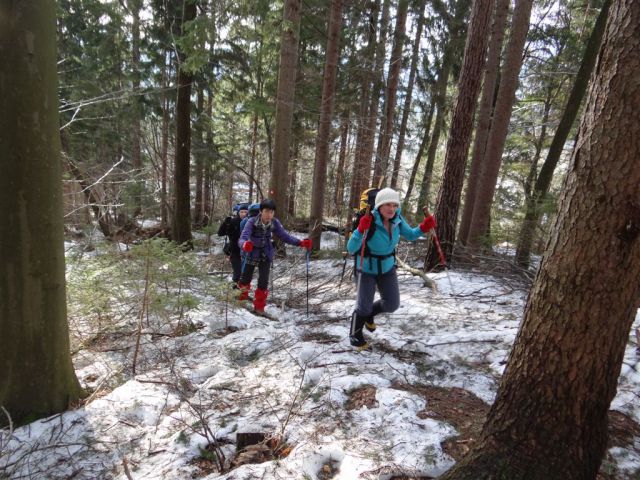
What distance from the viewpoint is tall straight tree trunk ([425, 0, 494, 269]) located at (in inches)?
244

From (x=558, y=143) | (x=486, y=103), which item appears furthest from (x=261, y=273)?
(x=486, y=103)

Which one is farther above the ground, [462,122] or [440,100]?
[440,100]

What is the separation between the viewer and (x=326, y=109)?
415 inches

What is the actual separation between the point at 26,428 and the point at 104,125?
15.6 meters

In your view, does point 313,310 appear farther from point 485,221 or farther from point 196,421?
point 485,221

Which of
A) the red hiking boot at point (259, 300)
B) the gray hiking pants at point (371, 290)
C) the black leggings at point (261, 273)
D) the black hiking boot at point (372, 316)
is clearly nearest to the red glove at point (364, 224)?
the gray hiking pants at point (371, 290)

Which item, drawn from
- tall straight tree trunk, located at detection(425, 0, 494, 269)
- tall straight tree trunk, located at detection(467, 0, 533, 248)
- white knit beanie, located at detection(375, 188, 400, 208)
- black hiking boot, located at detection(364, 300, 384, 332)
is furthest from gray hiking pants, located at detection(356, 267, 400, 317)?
tall straight tree trunk, located at detection(467, 0, 533, 248)

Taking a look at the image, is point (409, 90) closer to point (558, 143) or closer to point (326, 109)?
point (326, 109)

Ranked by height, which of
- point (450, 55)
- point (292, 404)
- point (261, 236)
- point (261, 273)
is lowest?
point (292, 404)

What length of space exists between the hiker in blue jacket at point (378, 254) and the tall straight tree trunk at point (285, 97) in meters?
6.08

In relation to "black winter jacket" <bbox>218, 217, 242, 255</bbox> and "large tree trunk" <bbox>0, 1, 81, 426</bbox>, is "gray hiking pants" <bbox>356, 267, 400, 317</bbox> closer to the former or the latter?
"large tree trunk" <bbox>0, 1, 81, 426</bbox>

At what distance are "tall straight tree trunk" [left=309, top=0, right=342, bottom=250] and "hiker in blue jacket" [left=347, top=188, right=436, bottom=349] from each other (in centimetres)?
652

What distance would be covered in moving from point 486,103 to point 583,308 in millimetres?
9674

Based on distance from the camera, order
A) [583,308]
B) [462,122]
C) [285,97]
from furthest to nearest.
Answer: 1. [285,97]
2. [462,122]
3. [583,308]
